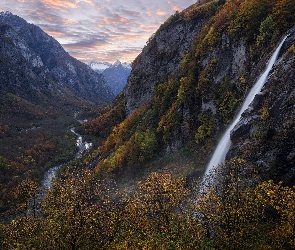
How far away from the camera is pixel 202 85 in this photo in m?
54.1

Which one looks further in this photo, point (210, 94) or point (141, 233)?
point (210, 94)

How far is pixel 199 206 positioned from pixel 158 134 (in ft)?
143

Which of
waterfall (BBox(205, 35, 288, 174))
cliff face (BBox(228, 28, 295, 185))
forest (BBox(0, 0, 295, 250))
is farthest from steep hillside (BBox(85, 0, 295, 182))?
cliff face (BBox(228, 28, 295, 185))

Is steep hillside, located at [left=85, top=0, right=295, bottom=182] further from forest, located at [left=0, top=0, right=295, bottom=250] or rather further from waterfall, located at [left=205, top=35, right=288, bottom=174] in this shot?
waterfall, located at [left=205, top=35, right=288, bottom=174]

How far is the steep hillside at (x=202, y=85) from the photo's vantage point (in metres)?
43.3

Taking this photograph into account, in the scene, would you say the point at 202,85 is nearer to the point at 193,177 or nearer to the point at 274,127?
the point at 193,177

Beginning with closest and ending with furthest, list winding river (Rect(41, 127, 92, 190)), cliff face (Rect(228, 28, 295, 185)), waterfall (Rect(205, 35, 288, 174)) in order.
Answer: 1. cliff face (Rect(228, 28, 295, 185))
2. waterfall (Rect(205, 35, 288, 174))
3. winding river (Rect(41, 127, 92, 190))

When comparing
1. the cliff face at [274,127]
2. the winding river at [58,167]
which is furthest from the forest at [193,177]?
the winding river at [58,167]

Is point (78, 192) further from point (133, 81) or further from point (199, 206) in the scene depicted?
point (133, 81)

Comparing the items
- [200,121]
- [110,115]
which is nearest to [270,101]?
[200,121]

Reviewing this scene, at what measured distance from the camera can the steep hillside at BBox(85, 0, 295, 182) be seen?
43.3 meters

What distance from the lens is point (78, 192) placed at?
2044 cm

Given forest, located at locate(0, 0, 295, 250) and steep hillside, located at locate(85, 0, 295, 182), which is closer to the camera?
forest, located at locate(0, 0, 295, 250)

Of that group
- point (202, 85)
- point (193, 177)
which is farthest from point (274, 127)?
point (202, 85)
